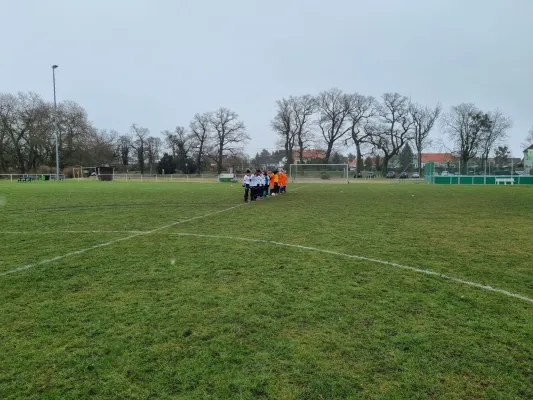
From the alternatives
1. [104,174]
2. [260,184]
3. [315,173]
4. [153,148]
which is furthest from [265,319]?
[153,148]

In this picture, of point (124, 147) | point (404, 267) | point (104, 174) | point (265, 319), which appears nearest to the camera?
point (265, 319)

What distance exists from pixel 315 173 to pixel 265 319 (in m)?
45.4

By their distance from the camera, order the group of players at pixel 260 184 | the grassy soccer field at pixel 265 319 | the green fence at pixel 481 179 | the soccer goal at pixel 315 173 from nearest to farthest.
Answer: the grassy soccer field at pixel 265 319, the group of players at pixel 260 184, the green fence at pixel 481 179, the soccer goal at pixel 315 173

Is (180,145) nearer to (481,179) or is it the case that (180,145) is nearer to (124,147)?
(124,147)

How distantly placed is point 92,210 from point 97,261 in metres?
8.79

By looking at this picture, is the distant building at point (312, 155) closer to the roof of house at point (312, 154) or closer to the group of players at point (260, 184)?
the roof of house at point (312, 154)

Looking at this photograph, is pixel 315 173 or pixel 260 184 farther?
pixel 315 173

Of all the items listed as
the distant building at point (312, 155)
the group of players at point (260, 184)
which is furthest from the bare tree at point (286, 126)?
the group of players at point (260, 184)

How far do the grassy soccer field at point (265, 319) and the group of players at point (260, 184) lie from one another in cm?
1096

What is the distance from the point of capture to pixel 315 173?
160ft

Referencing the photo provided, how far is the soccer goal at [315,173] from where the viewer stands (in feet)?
157

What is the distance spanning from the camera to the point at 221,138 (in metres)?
84.0

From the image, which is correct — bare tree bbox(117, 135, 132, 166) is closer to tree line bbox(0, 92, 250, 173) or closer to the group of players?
tree line bbox(0, 92, 250, 173)

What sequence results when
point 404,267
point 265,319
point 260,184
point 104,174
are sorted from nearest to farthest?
1. point 265,319
2. point 404,267
3. point 260,184
4. point 104,174
